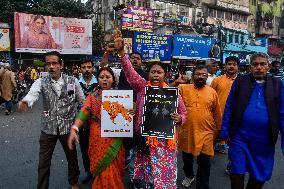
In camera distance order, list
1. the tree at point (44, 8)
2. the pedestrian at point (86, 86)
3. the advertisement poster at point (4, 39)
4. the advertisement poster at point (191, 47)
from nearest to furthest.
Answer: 1. the pedestrian at point (86, 86)
2. the advertisement poster at point (4, 39)
3. the tree at point (44, 8)
4. the advertisement poster at point (191, 47)

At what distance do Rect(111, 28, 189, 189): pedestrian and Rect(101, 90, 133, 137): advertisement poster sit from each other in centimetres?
17

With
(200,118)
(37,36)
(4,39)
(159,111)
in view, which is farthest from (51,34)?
(159,111)

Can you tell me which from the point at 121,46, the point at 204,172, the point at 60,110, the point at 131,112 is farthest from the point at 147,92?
the point at 204,172

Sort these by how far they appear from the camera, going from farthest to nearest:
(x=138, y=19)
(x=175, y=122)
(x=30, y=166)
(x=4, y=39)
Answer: (x=138, y=19), (x=4, y=39), (x=30, y=166), (x=175, y=122)

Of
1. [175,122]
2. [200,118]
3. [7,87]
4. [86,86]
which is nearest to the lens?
[175,122]

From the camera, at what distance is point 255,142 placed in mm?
3305

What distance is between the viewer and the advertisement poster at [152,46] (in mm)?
26672

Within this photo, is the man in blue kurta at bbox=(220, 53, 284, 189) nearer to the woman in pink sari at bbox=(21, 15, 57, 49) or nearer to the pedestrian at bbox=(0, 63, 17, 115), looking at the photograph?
the pedestrian at bbox=(0, 63, 17, 115)

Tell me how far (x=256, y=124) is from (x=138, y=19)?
29.2 m

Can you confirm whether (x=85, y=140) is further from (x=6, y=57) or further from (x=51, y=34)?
(x=51, y=34)

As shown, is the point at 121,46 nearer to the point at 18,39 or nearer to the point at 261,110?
the point at 261,110

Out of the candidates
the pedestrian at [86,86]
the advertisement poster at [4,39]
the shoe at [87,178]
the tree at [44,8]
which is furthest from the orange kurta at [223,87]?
the tree at [44,8]

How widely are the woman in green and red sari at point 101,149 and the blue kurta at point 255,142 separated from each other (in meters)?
1.24

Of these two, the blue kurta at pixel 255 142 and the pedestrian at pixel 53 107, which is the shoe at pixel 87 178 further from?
the blue kurta at pixel 255 142
